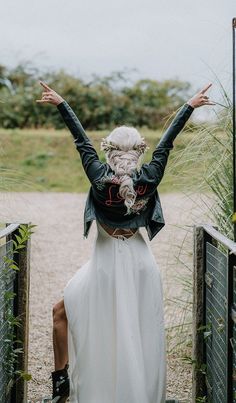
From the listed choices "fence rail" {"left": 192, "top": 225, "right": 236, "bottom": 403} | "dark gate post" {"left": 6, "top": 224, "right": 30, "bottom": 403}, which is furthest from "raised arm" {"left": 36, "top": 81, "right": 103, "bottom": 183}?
"dark gate post" {"left": 6, "top": 224, "right": 30, "bottom": 403}

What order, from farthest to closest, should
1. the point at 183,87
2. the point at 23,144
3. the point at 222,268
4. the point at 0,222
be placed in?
the point at 183,87 → the point at 23,144 → the point at 0,222 → the point at 222,268

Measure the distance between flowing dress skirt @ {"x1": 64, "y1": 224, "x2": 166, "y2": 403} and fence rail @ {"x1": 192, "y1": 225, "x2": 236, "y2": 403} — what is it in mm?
278

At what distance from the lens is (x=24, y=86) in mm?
18516

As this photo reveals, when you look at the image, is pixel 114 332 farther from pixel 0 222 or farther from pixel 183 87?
pixel 183 87

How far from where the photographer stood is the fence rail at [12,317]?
13.1ft

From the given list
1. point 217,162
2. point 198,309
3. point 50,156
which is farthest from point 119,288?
point 50,156

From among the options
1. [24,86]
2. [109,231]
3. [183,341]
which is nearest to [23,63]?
[24,86]

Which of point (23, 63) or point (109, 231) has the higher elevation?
point (23, 63)

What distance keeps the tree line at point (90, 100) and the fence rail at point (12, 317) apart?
44.8 feet

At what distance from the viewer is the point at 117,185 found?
3.86 m

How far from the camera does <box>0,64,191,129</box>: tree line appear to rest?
59.7ft

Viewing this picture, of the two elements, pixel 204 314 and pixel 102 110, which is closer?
pixel 204 314

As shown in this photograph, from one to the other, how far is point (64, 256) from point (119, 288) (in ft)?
23.7

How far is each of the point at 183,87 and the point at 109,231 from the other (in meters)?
14.9
